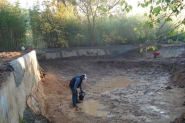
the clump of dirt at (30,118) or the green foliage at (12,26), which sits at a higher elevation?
the green foliage at (12,26)

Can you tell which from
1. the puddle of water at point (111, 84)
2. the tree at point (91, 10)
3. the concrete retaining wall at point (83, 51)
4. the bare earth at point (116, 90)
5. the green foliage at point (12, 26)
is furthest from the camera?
the tree at point (91, 10)

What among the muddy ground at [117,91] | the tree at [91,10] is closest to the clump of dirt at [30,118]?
the muddy ground at [117,91]

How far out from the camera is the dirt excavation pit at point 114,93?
7.71 metres

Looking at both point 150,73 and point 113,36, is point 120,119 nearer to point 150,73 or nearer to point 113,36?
point 150,73

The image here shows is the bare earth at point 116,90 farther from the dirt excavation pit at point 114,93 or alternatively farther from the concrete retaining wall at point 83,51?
the concrete retaining wall at point 83,51

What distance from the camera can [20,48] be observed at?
56.8 feet

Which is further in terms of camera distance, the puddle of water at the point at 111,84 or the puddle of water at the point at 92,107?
the puddle of water at the point at 111,84

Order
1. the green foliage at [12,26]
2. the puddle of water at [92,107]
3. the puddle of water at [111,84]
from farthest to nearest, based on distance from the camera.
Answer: the green foliage at [12,26] → the puddle of water at [111,84] → the puddle of water at [92,107]

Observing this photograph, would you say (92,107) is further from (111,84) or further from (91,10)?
(91,10)

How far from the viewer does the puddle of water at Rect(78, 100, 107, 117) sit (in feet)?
26.8

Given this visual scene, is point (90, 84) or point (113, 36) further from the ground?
point (113, 36)

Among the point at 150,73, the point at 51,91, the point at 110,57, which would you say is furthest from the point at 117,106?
the point at 110,57

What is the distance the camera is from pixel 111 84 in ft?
41.8

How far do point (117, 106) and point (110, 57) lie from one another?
33.7 ft
